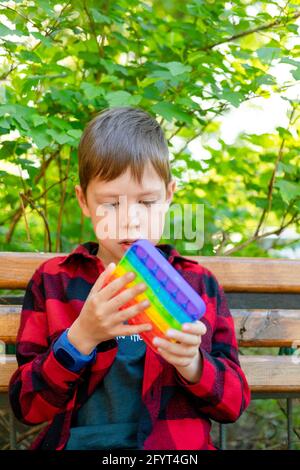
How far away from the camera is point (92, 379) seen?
169 centimetres

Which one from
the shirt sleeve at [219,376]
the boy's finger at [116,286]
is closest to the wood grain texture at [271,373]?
the shirt sleeve at [219,376]

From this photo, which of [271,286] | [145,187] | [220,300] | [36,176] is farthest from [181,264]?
[36,176]

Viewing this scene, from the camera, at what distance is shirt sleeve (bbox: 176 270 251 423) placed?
162 cm

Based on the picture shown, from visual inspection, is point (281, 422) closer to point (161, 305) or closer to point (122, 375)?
point (122, 375)

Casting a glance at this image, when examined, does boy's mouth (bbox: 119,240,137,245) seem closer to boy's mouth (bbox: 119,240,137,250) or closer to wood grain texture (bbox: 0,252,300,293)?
boy's mouth (bbox: 119,240,137,250)

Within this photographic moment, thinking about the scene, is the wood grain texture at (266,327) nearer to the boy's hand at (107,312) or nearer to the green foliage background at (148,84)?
the green foliage background at (148,84)

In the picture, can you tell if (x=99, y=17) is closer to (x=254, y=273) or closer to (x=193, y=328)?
(x=254, y=273)

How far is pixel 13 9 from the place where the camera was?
2205 millimetres

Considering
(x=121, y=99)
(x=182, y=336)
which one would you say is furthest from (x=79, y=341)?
(x=121, y=99)

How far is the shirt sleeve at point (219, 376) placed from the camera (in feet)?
5.33

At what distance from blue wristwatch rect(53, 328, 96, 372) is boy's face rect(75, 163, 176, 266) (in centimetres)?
28

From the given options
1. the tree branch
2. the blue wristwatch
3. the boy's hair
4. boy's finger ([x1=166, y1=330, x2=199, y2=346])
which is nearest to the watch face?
the blue wristwatch

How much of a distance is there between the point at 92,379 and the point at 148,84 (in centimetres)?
111
